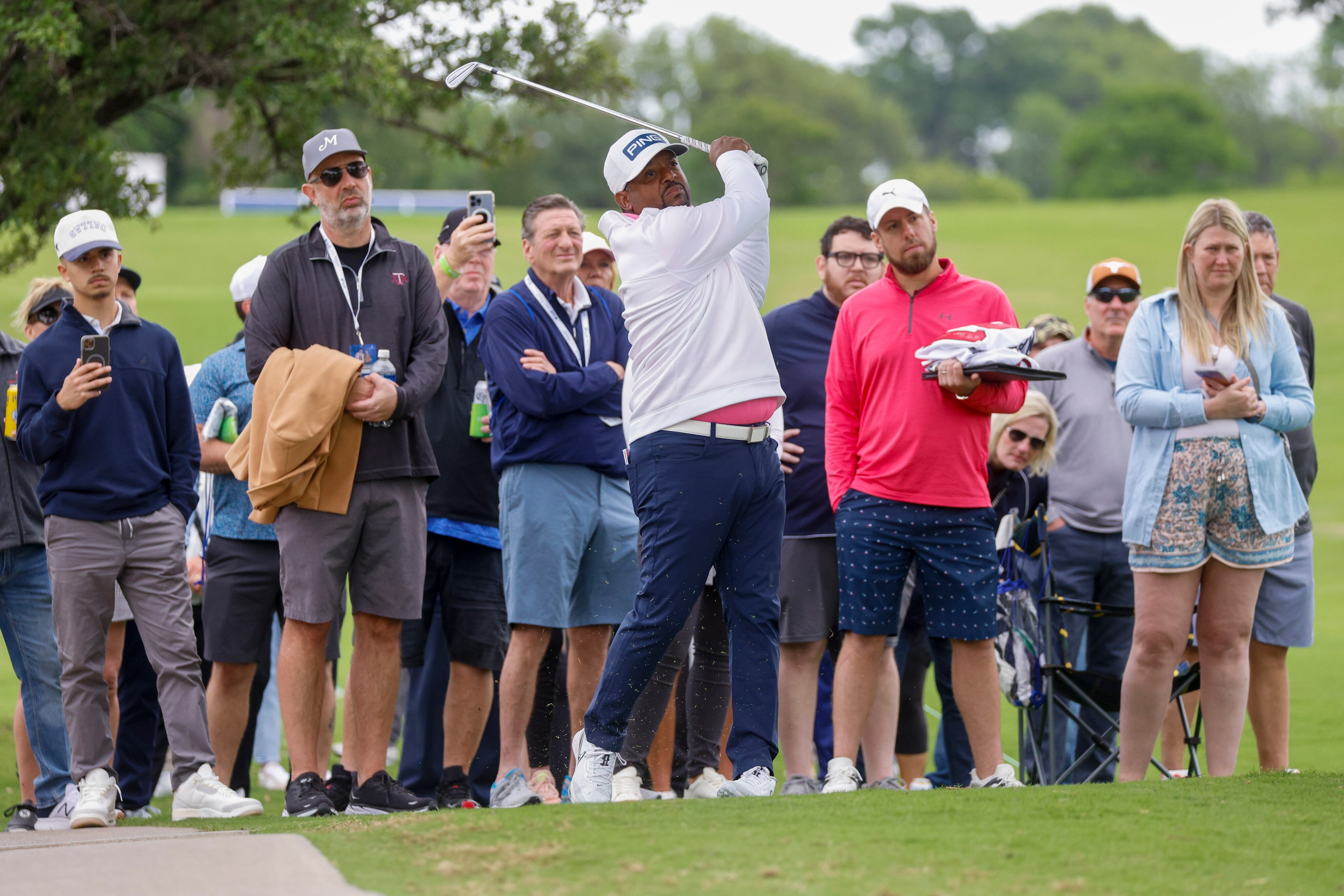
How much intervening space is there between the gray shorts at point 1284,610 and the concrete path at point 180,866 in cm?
410

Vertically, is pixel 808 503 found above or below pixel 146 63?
below

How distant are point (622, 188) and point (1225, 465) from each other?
2.53 metres

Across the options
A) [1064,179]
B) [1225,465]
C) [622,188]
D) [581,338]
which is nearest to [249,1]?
[581,338]

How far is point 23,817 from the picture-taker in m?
6.00

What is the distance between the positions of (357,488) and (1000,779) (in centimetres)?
255

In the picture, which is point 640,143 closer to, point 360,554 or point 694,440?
point 694,440

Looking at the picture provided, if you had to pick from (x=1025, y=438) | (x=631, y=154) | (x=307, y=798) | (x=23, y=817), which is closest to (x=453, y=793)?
(x=307, y=798)

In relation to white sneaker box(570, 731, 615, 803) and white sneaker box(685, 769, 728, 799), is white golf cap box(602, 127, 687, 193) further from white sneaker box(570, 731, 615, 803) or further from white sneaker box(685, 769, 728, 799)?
white sneaker box(685, 769, 728, 799)

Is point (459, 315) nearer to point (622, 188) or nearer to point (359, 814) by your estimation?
point (622, 188)

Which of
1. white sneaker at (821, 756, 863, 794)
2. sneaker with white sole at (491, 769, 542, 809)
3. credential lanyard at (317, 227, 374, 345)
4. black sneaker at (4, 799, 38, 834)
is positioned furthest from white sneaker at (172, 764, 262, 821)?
white sneaker at (821, 756, 863, 794)

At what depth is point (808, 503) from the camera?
21.4ft

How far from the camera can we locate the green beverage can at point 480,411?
6605 millimetres

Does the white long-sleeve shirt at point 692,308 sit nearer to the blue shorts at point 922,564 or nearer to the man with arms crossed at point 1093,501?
the blue shorts at point 922,564

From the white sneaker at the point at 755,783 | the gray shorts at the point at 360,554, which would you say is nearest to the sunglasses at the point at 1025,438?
the white sneaker at the point at 755,783
